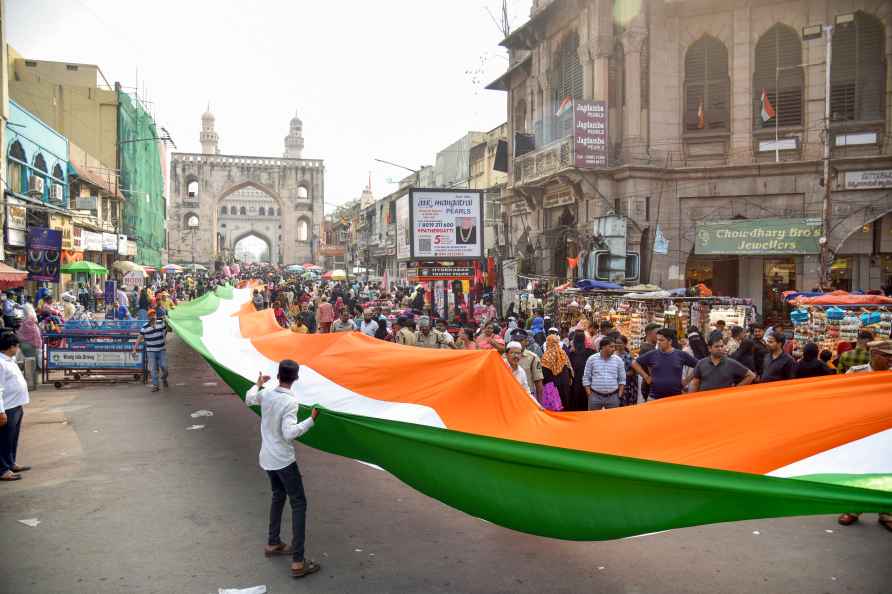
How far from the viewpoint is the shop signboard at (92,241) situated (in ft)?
99.4

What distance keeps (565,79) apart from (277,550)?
22.9 metres

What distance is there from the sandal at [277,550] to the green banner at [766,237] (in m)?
18.4

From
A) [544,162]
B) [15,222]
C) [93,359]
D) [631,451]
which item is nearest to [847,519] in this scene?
[631,451]

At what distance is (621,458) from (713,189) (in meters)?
19.7

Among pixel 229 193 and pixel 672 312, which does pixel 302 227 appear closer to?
pixel 229 193

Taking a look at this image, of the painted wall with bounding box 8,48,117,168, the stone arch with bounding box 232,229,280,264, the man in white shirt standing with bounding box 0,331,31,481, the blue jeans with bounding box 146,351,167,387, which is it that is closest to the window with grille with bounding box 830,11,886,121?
the blue jeans with bounding box 146,351,167,387

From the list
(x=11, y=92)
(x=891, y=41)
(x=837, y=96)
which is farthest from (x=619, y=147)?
(x=11, y=92)

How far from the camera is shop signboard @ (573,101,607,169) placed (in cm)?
2142

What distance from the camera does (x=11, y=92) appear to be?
118ft

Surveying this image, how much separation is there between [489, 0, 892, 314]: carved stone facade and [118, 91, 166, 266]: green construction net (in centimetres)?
3010

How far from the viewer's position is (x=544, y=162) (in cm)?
2461

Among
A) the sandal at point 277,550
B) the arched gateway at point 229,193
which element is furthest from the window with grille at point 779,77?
the arched gateway at point 229,193

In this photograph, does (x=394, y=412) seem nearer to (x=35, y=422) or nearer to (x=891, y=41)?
(x=35, y=422)

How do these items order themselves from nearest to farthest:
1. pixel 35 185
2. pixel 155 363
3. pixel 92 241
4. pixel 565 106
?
1. pixel 155 363
2. pixel 565 106
3. pixel 35 185
4. pixel 92 241
